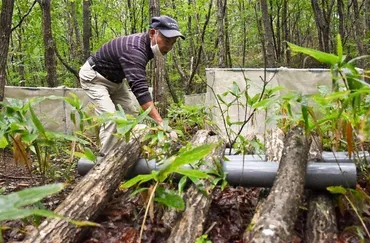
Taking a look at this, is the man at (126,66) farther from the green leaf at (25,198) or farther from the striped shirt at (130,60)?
Result: the green leaf at (25,198)

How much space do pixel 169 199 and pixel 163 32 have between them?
6.67 ft

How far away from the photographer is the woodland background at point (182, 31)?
25.1ft

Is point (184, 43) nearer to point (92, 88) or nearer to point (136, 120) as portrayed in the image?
point (92, 88)

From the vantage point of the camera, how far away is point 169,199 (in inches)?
79.4

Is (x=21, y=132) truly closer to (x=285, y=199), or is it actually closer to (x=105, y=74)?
(x=285, y=199)

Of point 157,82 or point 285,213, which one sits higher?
point 157,82

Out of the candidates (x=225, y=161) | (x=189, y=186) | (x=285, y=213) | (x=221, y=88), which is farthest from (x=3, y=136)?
(x=221, y=88)

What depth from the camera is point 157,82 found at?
23.2ft

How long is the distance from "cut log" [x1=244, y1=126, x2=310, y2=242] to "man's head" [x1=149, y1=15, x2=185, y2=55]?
1557 mm

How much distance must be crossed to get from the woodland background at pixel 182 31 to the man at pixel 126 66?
215cm

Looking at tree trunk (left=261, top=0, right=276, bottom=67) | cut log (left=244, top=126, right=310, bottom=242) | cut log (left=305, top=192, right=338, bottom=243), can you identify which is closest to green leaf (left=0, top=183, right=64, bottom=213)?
cut log (left=244, top=126, right=310, bottom=242)

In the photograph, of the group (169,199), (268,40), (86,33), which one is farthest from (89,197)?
(86,33)

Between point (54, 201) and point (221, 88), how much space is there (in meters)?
3.89

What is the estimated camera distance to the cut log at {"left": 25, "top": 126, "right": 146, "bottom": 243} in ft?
6.19
